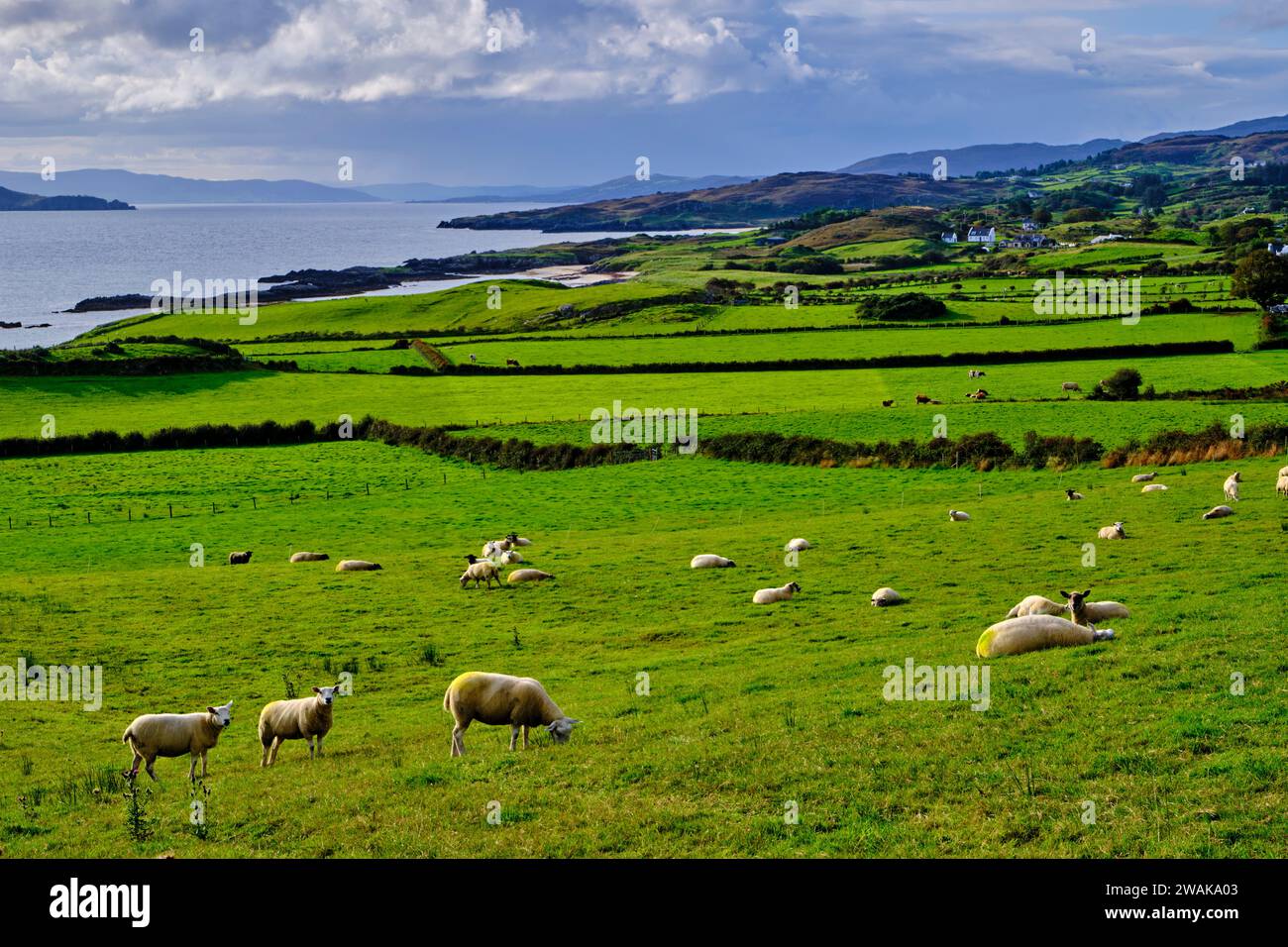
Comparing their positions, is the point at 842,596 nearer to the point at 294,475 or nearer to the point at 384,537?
the point at 384,537

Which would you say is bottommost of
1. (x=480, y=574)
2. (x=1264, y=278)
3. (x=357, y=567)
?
(x=357, y=567)

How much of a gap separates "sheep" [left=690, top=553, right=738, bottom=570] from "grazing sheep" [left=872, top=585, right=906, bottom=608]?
270 inches

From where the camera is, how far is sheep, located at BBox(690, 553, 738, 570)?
34562 mm

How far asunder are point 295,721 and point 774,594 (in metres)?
14.5

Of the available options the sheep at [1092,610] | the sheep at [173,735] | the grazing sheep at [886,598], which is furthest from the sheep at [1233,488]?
the sheep at [173,735]

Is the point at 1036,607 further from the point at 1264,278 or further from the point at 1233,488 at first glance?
the point at 1264,278

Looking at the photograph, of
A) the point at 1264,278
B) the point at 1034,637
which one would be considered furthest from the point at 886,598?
the point at 1264,278

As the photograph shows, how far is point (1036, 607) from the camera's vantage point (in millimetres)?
23125

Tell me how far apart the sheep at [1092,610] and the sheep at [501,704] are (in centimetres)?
1066

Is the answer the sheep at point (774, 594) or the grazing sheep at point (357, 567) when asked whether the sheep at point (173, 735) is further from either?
the grazing sheep at point (357, 567)

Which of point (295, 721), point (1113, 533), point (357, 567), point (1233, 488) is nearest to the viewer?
point (295, 721)

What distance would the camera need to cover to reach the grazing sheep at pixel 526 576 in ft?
112

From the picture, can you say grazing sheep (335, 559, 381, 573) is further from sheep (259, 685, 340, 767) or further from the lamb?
the lamb
